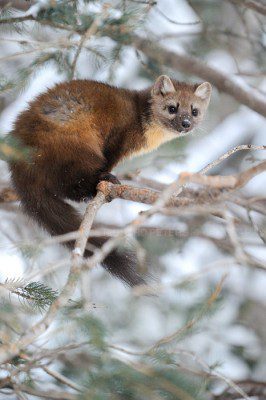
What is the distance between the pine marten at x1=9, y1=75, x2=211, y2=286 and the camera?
495cm

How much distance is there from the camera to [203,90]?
654 centimetres

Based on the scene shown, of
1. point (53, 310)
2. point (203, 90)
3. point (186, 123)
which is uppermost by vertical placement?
point (53, 310)

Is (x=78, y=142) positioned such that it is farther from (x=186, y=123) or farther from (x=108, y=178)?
(x=186, y=123)

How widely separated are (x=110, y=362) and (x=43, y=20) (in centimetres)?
280

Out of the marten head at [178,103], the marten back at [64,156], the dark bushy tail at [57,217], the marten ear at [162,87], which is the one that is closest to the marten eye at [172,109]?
the marten head at [178,103]

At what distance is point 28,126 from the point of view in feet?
16.8

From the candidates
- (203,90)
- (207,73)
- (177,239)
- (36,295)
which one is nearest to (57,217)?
(36,295)

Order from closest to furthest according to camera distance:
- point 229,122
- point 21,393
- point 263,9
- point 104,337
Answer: point 104,337, point 21,393, point 263,9, point 229,122

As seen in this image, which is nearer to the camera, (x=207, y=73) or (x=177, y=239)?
(x=177, y=239)

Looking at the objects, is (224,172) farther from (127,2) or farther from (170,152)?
→ (127,2)

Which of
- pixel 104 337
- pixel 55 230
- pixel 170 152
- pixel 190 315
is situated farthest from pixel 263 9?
pixel 104 337

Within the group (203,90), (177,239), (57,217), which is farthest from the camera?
(203,90)

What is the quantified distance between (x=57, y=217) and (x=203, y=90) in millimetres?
2368

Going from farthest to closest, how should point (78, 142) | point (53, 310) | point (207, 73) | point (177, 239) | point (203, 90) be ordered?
point (207, 73) → point (203, 90) → point (177, 239) → point (78, 142) → point (53, 310)
